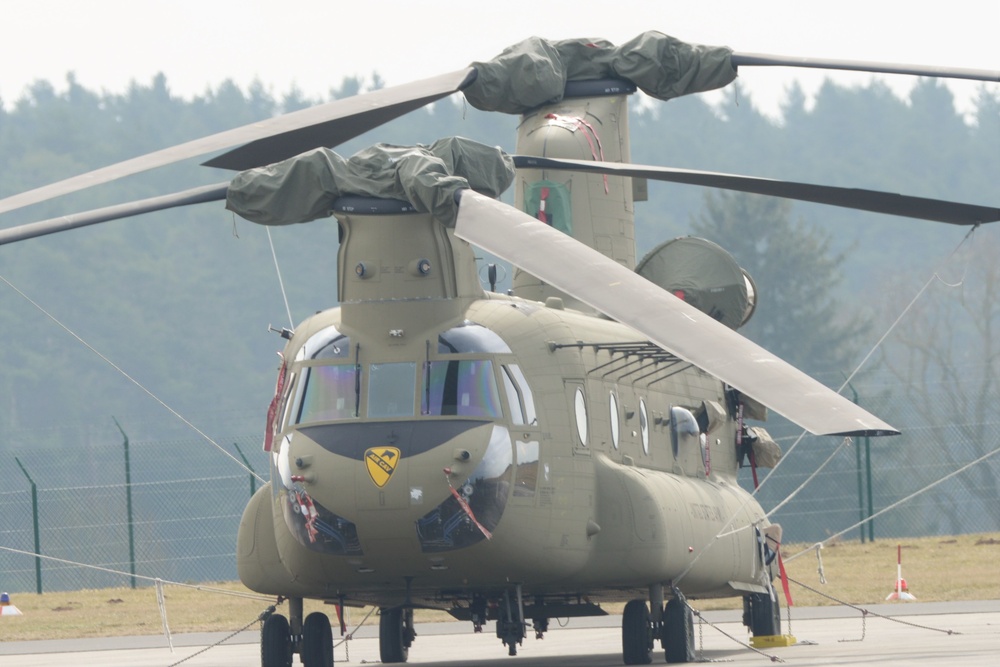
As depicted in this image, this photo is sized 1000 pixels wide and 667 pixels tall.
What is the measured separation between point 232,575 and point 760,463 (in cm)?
3684

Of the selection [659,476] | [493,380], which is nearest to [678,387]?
[659,476]

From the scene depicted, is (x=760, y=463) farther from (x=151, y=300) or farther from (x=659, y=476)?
(x=151, y=300)

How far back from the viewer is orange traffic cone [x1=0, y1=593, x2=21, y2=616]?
85.0 ft

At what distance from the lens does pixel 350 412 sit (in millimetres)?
14359

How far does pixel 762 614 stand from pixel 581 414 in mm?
4792

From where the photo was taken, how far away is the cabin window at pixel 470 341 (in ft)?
47.9

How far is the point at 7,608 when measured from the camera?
85.7 feet

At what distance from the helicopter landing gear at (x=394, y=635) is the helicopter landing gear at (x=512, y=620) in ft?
11.0

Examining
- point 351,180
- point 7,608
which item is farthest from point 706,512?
point 7,608

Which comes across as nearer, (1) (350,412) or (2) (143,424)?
(1) (350,412)

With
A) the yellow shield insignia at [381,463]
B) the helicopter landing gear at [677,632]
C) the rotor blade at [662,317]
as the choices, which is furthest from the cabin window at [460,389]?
the helicopter landing gear at [677,632]

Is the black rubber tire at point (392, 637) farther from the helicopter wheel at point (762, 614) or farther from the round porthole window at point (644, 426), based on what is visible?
the helicopter wheel at point (762, 614)

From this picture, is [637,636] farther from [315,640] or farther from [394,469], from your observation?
[394,469]

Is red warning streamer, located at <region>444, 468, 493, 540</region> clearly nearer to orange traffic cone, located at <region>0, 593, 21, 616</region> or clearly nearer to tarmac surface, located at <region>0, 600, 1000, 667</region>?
tarmac surface, located at <region>0, 600, 1000, 667</region>
